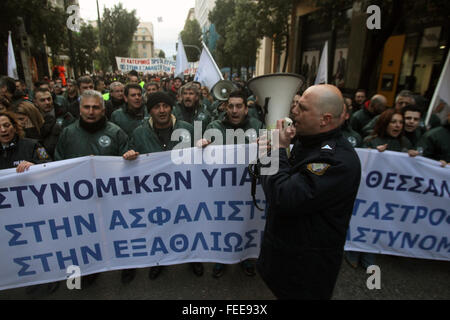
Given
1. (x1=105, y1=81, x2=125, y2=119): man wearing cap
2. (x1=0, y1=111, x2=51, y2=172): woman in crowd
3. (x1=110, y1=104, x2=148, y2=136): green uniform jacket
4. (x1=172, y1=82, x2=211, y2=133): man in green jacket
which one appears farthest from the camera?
(x1=105, y1=81, x2=125, y2=119): man wearing cap

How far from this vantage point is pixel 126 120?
4242 mm

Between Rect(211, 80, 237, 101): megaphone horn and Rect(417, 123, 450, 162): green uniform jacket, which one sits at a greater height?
Rect(211, 80, 237, 101): megaphone horn

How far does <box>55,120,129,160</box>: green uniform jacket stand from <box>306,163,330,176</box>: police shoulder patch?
82.4 inches

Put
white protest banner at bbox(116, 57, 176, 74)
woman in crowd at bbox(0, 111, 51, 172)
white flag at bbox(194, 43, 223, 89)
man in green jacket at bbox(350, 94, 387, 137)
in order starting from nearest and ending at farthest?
woman in crowd at bbox(0, 111, 51, 172) → man in green jacket at bbox(350, 94, 387, 137) → white flag at bbox(194, 43, 223, 89) → white protest banner at bbox(116, 57, 176, 74)

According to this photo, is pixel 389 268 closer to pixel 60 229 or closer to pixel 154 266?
pixel 154 266

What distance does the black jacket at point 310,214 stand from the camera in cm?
144

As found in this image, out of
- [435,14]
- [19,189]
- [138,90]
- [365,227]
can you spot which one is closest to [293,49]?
[435,14]

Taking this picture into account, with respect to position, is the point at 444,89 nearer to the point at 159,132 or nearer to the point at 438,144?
the point at 438,144

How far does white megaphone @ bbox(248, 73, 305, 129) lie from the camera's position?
2016 mm

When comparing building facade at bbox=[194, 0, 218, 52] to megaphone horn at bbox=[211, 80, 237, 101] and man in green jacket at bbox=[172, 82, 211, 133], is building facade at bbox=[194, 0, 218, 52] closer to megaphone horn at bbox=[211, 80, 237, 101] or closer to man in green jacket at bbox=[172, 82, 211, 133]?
megaphone horn at bbox=[211, 80, 237, 101]

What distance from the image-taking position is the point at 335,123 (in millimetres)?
1520

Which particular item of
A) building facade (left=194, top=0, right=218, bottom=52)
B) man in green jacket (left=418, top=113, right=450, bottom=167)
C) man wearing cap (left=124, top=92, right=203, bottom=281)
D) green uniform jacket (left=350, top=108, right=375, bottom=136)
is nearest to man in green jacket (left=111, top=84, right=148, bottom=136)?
man wearing cap (left=124, top=92, right=203, bottom=281)

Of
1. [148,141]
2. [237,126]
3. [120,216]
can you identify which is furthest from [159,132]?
[120,216]

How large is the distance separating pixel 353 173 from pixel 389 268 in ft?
7.03
